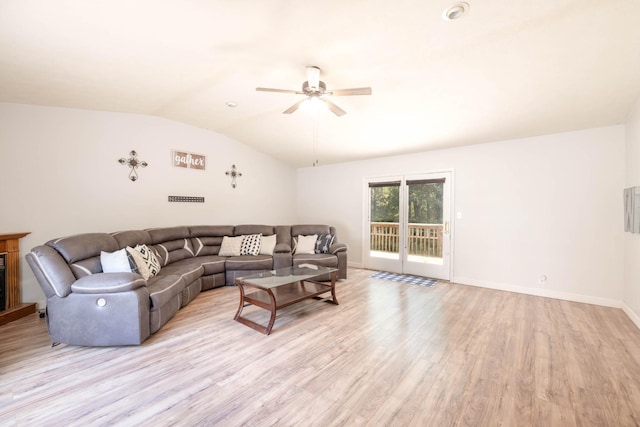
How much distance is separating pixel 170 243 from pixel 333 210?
3.39 metres

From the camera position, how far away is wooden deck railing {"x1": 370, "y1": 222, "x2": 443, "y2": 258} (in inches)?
191

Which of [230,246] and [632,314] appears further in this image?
[230,246]

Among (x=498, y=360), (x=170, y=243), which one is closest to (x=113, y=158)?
(x=170, y=243)

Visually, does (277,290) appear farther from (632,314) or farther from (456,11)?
(632,314)

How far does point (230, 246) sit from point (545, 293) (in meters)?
5.06

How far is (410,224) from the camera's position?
512 centimetres

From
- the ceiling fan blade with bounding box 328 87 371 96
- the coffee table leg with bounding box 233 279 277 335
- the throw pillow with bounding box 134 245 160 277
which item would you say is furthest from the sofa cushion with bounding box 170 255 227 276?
the ceiling fan blade with bounding box 328 87 371 96

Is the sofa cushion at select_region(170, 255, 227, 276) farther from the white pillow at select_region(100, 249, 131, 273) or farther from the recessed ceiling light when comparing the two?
the recessed ceiling light

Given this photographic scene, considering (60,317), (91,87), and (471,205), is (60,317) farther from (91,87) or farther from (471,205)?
(471,205)

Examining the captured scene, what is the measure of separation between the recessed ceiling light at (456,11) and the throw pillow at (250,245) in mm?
4152

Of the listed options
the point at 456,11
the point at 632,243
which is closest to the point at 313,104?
the point at 456,11

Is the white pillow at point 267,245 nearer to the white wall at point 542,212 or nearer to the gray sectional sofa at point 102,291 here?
the gray sectional sofa at point 102,291

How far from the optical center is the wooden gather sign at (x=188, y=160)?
183 inches

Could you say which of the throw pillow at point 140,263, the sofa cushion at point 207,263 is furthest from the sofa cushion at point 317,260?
the throw pillow at point 140,263
